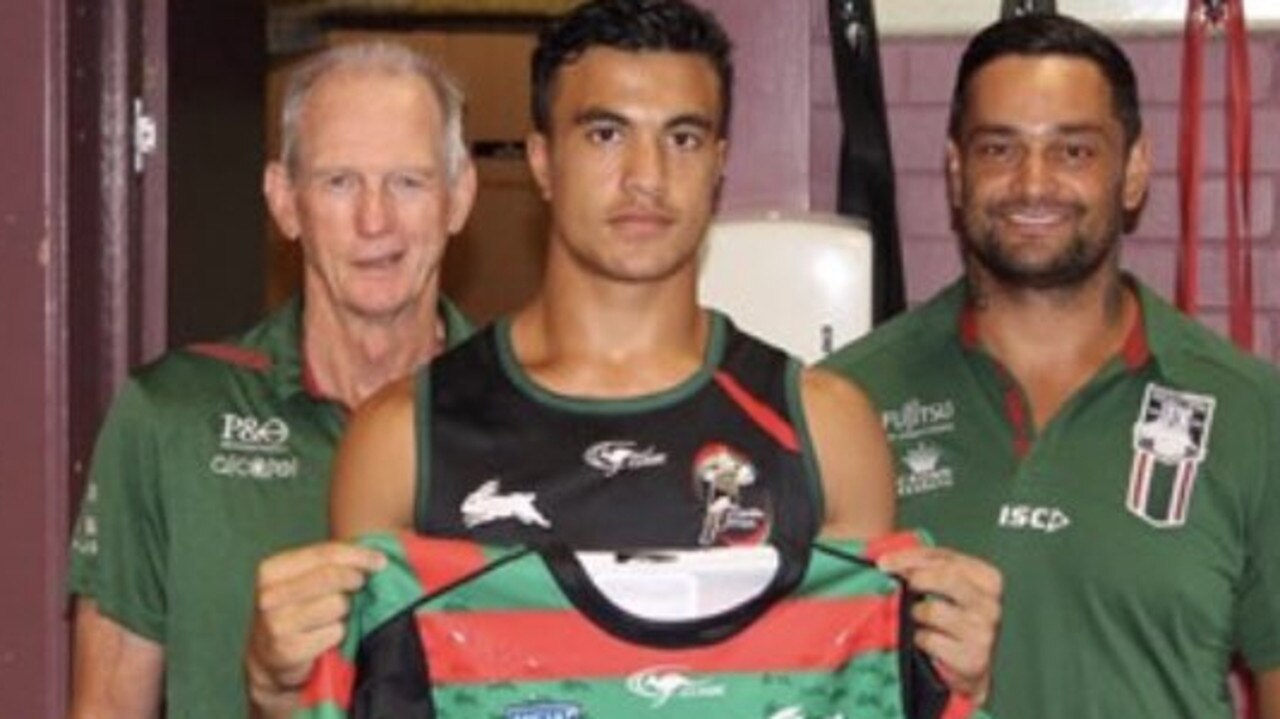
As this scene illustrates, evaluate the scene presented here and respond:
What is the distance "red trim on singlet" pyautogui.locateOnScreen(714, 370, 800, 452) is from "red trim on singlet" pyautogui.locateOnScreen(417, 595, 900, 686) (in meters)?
0.16

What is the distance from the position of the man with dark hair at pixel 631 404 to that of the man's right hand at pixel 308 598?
37 millimetres

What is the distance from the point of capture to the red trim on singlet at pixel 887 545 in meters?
2.14

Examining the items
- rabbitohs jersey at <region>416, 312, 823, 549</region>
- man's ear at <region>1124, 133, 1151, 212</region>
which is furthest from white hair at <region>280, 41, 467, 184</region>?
man's ear at <region>1124, 133, 1151, 212</region>

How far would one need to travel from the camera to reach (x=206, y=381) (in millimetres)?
2662

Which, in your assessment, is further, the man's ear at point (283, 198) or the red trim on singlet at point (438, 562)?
the man's ear at point (283, 198)

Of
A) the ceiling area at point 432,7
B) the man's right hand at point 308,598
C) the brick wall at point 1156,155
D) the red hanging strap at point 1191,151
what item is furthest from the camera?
the ceiling area at point 432,7

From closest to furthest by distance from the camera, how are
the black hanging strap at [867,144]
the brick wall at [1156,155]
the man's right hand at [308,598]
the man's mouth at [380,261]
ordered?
the man's right hand at [308,598]
the man's mouth at [380,261]
the black hanging strap at [867,144]
the brick wall at [1156,155]

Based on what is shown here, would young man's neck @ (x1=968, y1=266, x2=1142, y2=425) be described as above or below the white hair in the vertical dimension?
below

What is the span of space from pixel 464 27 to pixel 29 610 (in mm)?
2339

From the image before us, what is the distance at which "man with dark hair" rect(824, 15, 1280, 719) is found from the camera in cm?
272

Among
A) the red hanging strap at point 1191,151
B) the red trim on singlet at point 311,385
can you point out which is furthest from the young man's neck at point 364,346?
the red hanging strap at point 1191,151

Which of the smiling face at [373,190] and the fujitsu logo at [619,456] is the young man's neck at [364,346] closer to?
the smiling face at [373,190]

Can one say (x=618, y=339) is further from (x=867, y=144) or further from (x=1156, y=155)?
(x=1156, y=155)

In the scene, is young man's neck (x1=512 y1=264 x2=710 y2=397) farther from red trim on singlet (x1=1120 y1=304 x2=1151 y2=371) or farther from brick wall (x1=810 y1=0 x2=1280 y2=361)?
brick wall (x1=810 y1=0 x2=1280 y2=361)
